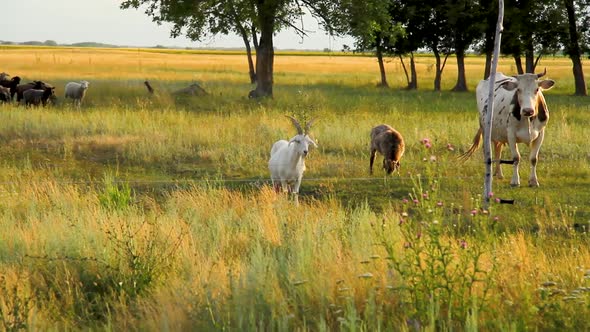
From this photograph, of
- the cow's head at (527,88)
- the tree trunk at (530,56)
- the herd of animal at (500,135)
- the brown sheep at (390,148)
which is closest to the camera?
the herd of animal at (500,135)

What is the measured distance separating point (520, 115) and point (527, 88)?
2.44 ft

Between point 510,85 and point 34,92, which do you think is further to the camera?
point 34,92

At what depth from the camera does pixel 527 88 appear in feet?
43.1

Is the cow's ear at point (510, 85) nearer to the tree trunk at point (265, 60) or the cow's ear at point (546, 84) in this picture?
the cow's ear at point (546, 84)

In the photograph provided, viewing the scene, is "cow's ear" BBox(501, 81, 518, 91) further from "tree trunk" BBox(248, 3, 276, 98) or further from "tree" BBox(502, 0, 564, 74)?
"tree" BBox(502, 0, 564, 74)

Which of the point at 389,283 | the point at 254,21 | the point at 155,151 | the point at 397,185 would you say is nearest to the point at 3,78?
A: the point at 254,21

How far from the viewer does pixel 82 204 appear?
1037 centimetres

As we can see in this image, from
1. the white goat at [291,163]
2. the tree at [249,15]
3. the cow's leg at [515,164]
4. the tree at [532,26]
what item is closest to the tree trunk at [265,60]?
the tree at [249,15]

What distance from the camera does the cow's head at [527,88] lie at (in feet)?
42.6

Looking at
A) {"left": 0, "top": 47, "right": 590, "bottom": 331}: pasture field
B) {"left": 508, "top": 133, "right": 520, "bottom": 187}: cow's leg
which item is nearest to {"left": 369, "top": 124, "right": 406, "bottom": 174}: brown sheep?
{"left": 0, "top": 47, "right": 590, "bottom": 331}: pasture field

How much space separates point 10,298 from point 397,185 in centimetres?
840

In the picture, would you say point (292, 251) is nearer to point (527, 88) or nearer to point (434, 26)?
point (527, 88)

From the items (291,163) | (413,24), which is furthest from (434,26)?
(291,163)

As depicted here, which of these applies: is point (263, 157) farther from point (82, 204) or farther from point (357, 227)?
point (357, 227)
